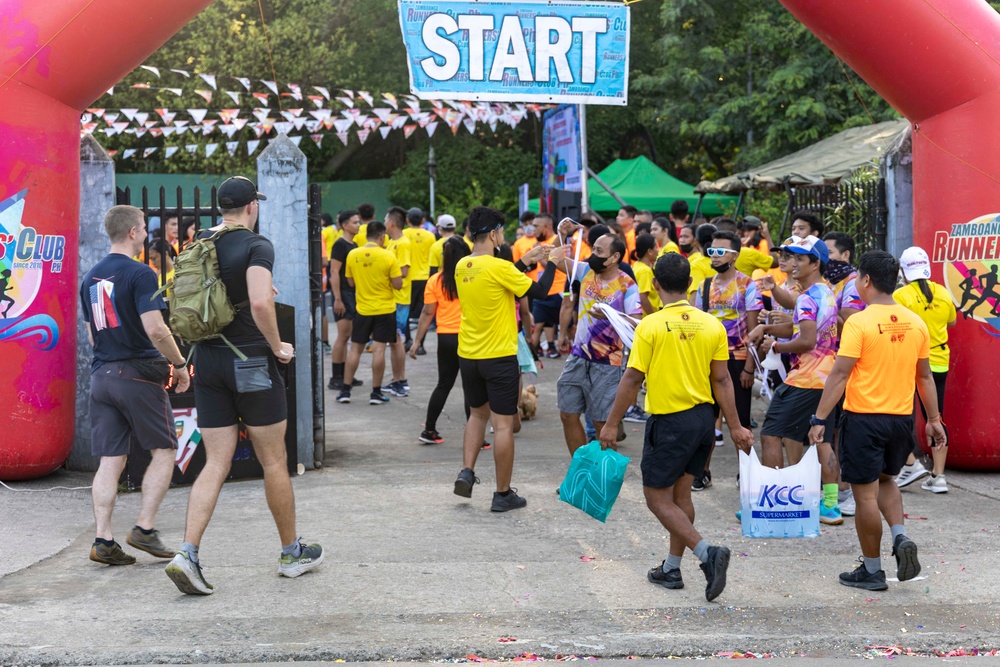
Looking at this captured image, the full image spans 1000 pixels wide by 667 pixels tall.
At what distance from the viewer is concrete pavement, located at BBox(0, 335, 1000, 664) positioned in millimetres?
4824

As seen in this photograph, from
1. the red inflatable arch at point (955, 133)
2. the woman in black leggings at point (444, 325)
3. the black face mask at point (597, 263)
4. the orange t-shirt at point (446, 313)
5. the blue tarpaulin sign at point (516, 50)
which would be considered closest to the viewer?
the black face mask at point (597, 263)

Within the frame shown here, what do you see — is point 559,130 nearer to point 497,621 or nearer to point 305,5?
point 305,5

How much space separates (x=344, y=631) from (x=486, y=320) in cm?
273

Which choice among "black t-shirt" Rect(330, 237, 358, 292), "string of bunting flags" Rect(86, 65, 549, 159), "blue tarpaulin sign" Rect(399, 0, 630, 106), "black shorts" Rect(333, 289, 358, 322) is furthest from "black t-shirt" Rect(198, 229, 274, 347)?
"string of bunting flags" Rect(86, 65, 549, 159)

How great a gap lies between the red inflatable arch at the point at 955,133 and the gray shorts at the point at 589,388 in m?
2.71

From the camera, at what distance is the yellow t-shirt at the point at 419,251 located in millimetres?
15539

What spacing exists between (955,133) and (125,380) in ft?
19.7

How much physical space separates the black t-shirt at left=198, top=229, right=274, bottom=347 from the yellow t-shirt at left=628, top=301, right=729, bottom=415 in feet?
6.27

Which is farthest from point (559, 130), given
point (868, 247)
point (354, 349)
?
point (868, 247)

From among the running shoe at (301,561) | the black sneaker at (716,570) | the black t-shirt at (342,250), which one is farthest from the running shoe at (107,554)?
the black t-shirt at (342,250)

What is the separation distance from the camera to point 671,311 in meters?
5.55

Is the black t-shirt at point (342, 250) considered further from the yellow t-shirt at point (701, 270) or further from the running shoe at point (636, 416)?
the yellow t-shirt at point (701, 270)

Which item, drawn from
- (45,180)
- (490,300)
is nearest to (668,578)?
(490,300)

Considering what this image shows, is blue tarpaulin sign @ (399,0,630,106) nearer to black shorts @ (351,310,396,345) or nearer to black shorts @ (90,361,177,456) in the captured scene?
black shorts @ (351,310,396,345)
